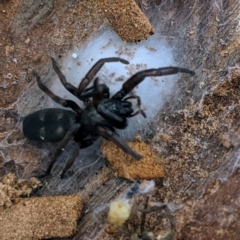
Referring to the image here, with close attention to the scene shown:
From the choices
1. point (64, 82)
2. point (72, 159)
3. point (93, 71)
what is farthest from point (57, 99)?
point (72, 159)

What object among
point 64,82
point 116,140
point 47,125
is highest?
point 64,82

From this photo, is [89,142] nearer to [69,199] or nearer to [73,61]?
[69,199]

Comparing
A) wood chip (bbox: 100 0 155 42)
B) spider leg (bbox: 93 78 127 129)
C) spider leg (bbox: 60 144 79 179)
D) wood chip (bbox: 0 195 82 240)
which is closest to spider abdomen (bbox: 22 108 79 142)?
spider leg (bbox: 60 144 79 179)

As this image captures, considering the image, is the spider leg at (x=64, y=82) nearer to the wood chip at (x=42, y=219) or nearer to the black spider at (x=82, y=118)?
the black spider at (x=82, y=118)

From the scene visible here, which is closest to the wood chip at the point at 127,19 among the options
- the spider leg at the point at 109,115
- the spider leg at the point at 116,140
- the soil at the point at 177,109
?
the soil at the point at 177,109

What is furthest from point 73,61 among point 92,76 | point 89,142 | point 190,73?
point 190,73

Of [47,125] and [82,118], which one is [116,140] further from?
[47,125]

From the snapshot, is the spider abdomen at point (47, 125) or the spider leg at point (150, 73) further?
the spider abdomen at point (47, 125)

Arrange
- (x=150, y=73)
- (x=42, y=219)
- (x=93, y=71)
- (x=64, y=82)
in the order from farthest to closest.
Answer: (x=64, y=82)
(x=93, y=71)
(x=42, y=219)
(x=150, y=73)
